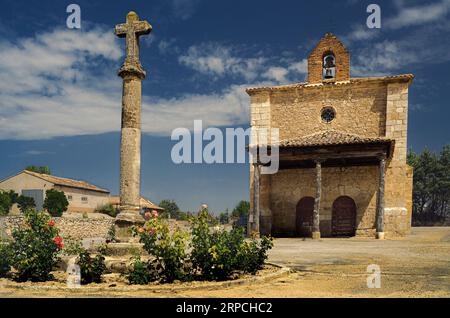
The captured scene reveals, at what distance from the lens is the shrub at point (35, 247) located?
6.68 m

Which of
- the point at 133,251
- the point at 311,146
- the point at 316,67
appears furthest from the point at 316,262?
the point at 316,67

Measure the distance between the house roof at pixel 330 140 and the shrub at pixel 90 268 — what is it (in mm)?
12456

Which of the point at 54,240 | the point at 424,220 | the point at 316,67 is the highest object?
the point at 316,67

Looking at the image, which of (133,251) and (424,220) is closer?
(133,251)

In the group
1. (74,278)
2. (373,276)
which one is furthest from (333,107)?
(74,278)

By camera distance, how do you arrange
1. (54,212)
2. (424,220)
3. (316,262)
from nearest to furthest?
(316,262) → (54,212) → (424,220)

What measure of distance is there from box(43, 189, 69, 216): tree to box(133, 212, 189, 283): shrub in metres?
34.9

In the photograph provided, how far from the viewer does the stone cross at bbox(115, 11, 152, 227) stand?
9203mm

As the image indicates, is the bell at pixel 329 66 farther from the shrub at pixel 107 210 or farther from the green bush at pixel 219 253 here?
the shrub at pixel 107 210

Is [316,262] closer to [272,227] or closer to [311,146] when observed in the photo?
[311,146]

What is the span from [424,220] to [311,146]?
4401 centimetres

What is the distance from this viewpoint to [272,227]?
67.7 feet

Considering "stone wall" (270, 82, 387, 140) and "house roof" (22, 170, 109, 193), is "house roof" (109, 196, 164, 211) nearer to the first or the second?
"house roof" (22, 170, 109, 193)

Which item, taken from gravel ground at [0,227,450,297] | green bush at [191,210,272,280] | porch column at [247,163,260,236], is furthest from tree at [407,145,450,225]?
green bush at [191,210,272,280]
